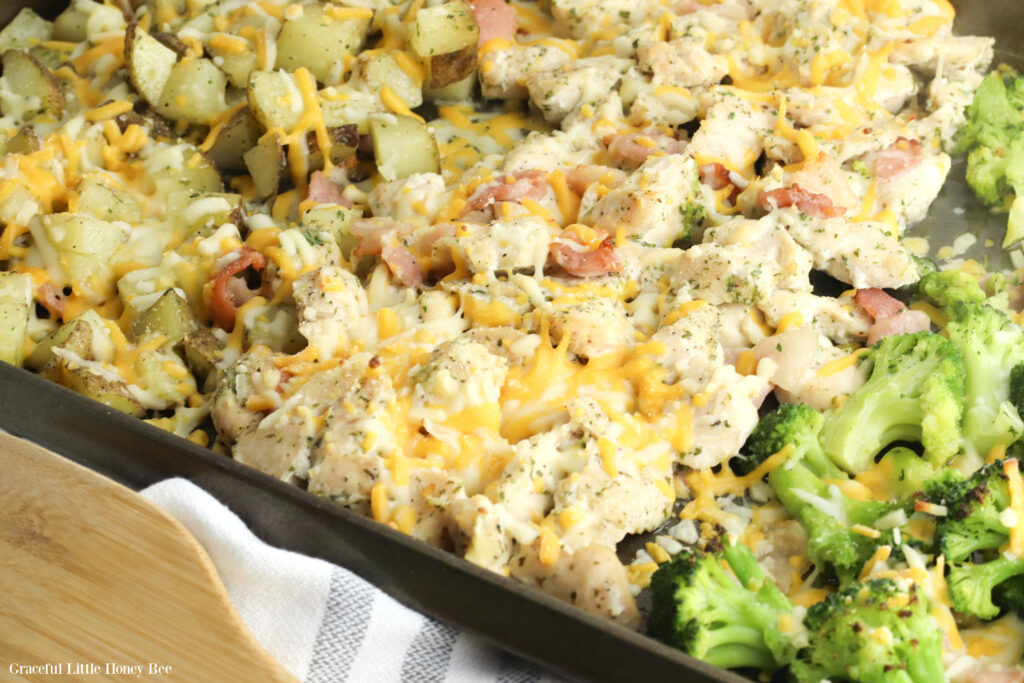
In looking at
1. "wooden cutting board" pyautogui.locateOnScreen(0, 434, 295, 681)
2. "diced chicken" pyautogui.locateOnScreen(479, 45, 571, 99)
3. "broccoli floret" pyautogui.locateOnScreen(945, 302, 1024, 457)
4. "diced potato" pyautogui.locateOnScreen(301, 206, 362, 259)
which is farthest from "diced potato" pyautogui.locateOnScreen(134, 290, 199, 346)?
"broccoli floret" pyautogui.locateOnScreen(945, 302, 1024, 457)

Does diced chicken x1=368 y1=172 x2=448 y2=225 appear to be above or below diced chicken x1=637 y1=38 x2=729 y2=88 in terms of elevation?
below

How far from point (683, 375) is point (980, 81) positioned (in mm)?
2058

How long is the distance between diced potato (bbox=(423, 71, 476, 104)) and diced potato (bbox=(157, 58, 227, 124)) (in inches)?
31.5

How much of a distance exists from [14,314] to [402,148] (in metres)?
1.37

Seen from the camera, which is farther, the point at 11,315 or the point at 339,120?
the point at 339,120

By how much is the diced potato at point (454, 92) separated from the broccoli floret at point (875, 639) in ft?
8.20

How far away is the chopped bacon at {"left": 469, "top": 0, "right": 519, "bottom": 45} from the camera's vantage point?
13.3 feet

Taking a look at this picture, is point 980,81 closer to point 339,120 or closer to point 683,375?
point 683,375

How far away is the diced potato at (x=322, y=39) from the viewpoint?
384cm

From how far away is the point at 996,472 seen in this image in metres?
2.51

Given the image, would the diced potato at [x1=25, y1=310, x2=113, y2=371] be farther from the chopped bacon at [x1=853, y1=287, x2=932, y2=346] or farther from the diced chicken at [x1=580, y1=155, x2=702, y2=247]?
the chopped bacon at [x1=853, y1=287, x2=932, y2=346]

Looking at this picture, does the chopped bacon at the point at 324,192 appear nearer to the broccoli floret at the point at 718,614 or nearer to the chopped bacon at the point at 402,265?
the chopped bacon at the point at 402,265

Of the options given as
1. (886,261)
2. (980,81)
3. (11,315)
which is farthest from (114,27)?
(980,81)

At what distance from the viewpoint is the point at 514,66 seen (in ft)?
13.0
